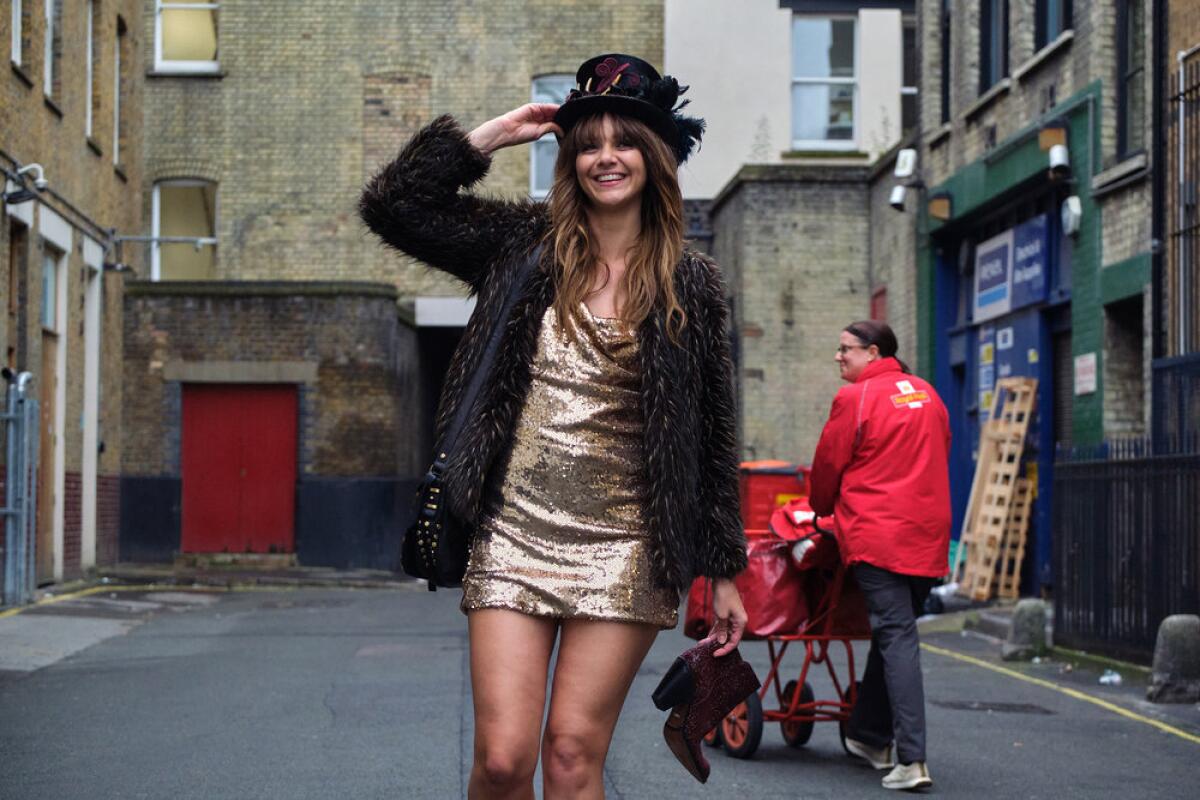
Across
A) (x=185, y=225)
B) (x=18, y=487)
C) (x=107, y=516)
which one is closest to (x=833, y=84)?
(x=185, y=225)

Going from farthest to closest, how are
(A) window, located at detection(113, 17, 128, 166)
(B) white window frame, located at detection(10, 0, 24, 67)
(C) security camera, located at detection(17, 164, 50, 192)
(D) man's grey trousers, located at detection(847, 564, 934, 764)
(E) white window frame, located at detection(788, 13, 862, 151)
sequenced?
(E) white window frame, located at detection(788, 13, 862, 151) < (A) window, located at detection(113, 17, 128, 166) < (B) white window frame, located at detection(10, 0, 24, 67) < (C) security camera, located at detection(17, 164, 50, 192) < (D) man's grey trousers, located at detection(847, 564, 934, 764)

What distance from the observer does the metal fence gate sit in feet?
51.9

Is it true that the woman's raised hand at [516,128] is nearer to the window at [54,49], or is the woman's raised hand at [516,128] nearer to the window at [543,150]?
the window at [54,49]

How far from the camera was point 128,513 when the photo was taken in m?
25.0

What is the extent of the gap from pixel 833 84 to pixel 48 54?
42.0 feet

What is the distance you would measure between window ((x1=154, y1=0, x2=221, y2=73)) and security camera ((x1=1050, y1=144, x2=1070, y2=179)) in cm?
1602

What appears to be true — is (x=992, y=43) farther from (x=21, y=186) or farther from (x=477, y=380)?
(x=477, y=380)

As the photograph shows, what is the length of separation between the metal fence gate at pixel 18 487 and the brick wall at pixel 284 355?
8884 millimetres

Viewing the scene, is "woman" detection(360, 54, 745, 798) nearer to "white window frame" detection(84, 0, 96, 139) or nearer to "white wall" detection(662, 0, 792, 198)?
"white window frame" detection(84, 0, 96, 139)

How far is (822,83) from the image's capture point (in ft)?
92.1

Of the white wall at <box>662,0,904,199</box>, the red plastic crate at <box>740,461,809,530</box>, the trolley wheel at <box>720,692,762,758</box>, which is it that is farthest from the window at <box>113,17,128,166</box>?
the trolley wheel at <box>720,692,762,758</box>

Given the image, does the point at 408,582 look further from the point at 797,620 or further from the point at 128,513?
the point at 797,620

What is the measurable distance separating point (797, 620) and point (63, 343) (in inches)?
575

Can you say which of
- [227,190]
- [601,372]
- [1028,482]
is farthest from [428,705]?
[227,190]
